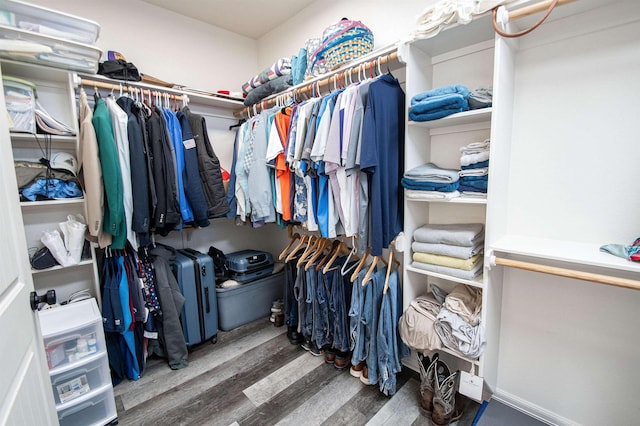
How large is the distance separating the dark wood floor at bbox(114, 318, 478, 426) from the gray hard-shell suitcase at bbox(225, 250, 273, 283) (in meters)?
0.63

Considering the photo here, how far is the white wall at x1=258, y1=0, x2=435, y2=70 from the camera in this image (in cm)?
184

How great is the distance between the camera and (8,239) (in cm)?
82

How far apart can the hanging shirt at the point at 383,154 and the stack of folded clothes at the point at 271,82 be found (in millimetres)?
1001

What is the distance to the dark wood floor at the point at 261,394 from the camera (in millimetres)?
1616

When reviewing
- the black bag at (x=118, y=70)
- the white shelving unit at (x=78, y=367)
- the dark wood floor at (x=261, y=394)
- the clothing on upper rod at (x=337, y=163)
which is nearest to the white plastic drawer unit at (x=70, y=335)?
the white shelving unit at (x=78, y=367)

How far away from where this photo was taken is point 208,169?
6.98ft

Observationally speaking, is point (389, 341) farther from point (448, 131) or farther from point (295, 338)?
point (448, 131)

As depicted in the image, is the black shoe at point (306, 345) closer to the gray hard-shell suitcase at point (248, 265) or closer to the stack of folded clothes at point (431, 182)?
the gray hard-shell suitcase at point (248, 265)

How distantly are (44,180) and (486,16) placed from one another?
2570mm

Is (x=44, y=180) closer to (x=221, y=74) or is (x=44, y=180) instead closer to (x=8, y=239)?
(x=8, y=239)

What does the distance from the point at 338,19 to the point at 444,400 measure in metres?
2.70

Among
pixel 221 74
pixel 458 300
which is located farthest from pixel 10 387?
pixel 221 74

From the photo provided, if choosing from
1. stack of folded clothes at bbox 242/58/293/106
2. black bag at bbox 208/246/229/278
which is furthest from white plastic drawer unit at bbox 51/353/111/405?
stack of folded clothes at bbox 242/58/293/106

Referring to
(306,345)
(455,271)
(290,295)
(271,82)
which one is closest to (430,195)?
(455,271)
